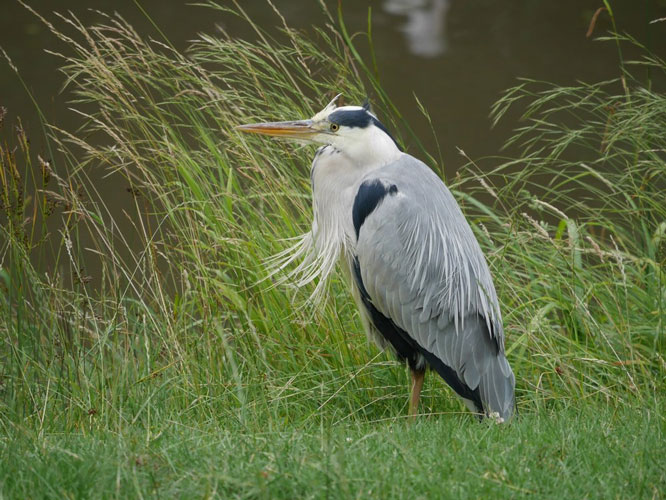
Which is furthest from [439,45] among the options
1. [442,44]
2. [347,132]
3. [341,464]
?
[341,464]

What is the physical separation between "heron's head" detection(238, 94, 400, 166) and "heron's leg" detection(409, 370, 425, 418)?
0.91m

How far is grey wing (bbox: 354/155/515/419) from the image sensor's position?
3.92 m

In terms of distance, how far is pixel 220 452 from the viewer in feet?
9.30

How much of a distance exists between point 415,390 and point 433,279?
468 mm

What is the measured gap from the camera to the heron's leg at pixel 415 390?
3934 mm

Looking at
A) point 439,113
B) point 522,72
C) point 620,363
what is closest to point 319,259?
point 620,363

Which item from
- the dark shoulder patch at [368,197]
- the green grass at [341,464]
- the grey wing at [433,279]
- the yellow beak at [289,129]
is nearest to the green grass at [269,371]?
the green grass at [341,464]

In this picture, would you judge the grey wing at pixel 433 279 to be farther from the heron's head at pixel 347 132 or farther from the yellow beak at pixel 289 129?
the yellow beak at pixel 289 129

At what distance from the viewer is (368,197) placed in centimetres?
395

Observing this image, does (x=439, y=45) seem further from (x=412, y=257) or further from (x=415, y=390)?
(x=415, y=390)

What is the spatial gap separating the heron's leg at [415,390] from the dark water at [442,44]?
4468 mm

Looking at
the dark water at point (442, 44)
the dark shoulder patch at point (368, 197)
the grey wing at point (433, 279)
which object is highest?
the dark shoulder patch at point (368, 197)

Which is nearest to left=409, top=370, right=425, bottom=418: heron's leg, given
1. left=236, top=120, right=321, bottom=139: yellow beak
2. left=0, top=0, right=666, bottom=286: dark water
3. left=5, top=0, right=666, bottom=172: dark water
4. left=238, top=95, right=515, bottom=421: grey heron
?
left=238, top=95, right=515, bottom=421: grey heron

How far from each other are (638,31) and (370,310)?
284 inches
